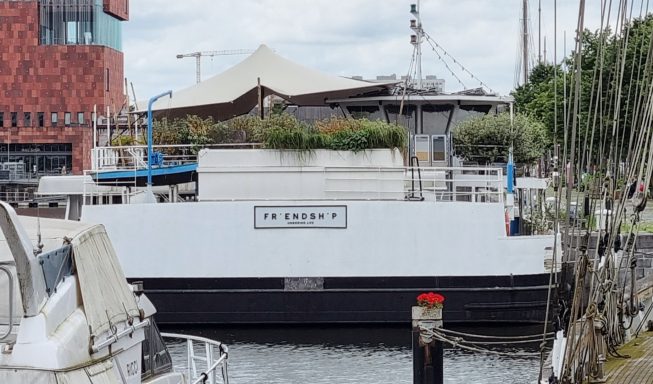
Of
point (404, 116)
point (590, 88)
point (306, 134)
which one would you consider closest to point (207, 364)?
point (306, 134)

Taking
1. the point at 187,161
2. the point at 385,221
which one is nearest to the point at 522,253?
the point at 385,221

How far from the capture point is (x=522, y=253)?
24688mm

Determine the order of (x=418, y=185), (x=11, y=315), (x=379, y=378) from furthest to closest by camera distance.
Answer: (x=418, y=185), (x=379, y=378), (x=11, y=315)

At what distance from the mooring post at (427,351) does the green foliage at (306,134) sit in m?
9.88

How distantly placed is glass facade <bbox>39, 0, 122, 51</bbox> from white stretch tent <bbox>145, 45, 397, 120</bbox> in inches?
2134

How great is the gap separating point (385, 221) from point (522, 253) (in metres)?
2.78

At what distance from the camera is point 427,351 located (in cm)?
1584

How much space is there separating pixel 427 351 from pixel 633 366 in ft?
8.97

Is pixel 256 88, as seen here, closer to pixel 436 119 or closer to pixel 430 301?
pixel 436 119

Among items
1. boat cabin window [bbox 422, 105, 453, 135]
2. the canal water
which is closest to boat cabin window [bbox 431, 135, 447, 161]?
boat cabin window [bbox 422, 105, 453, 135]

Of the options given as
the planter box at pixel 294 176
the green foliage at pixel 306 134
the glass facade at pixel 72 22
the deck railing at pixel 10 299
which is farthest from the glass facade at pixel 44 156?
the deck railing at pixel 10 299

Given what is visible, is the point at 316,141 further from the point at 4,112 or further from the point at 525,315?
the point at 4,112

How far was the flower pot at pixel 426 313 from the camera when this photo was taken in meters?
16.1

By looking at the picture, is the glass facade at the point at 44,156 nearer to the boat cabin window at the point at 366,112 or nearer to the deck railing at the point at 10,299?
the boat cabin window at the point at 366,112
